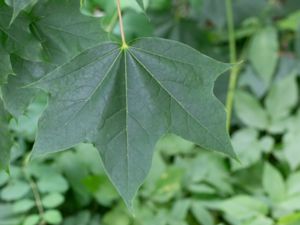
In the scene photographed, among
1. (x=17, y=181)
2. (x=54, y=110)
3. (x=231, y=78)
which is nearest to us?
(x=54, y=110)

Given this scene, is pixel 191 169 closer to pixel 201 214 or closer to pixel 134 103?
pixel 201 214

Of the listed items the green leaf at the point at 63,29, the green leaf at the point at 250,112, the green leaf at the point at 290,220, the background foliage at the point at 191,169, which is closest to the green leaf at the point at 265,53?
the background foliage at the point at 191,169

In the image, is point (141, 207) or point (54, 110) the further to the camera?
point (141, 207)

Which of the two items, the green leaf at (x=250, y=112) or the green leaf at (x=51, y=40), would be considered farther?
the green leaf at (x=250, y=112)

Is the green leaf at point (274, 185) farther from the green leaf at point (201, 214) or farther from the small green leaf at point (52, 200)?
the small green leaf at point (52, 200)

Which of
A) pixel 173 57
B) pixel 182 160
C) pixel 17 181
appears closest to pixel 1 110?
pixel 173 57

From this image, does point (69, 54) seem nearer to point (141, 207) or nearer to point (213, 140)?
point (213, 140)

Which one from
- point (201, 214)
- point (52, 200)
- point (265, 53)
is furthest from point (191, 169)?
point (265, 53)

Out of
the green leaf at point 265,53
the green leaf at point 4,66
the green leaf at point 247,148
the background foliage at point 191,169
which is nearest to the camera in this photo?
the green leaf at point 4,66

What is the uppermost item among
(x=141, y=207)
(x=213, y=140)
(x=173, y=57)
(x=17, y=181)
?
(x=173, y=57)
